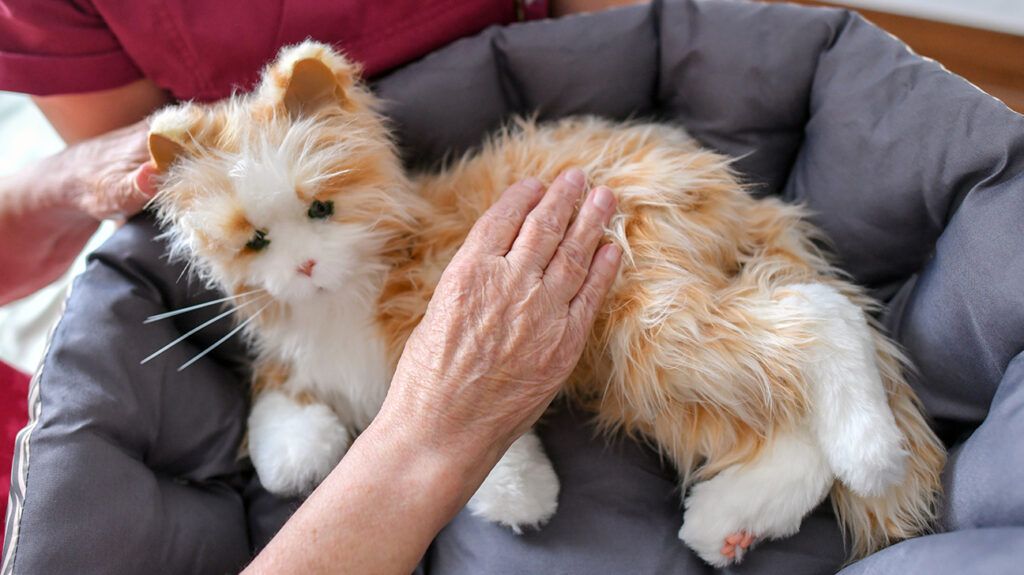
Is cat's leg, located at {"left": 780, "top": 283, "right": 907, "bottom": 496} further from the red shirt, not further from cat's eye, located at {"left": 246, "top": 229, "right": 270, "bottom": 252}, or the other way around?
the red shirt

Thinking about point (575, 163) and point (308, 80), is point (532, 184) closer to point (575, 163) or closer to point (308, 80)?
point (575, 163)

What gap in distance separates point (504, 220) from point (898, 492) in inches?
22.3

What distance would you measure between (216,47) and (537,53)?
51 centimetres

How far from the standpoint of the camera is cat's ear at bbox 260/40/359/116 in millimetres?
834

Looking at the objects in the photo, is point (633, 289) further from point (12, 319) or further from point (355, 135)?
point (12, 319)

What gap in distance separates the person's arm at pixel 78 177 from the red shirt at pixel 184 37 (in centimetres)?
5

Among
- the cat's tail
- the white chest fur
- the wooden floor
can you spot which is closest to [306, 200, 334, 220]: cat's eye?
the white chest fur

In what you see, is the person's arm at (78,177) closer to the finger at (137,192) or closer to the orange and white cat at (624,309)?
the finger at (137,192)

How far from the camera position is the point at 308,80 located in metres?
0.85

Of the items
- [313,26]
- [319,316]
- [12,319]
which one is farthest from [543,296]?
[12,319]

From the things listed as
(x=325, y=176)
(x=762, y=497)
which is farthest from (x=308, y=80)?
(x=762, y=497)

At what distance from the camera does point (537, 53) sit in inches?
46.5

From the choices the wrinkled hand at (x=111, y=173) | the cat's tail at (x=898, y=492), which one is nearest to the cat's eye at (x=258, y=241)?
the wrinkled hand at (x=111, y=173)

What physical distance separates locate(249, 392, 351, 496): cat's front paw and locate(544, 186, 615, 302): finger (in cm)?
38
